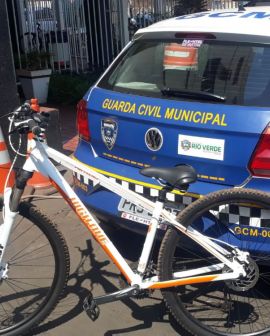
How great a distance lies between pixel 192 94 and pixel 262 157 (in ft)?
1.90

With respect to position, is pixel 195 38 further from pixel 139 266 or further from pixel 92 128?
pixel 139 266

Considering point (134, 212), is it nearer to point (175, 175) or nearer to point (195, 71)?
point (175, 175)

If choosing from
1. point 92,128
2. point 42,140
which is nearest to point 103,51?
point 92,128

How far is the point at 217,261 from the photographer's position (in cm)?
278

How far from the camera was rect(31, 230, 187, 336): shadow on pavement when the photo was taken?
10.0 feet

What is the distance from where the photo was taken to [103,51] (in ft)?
38.1

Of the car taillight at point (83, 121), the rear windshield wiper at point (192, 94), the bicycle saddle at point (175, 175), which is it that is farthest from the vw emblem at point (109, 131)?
the bicycle saddle at point (175, 175)

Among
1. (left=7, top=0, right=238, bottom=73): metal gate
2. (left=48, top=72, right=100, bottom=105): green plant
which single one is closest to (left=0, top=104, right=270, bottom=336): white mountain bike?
(left=48, top=72, right=100, bottom=105): green plant

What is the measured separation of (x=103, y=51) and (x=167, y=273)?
9424 millimetres

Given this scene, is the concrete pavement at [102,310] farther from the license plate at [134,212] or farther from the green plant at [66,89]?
the green plant at [66,89]

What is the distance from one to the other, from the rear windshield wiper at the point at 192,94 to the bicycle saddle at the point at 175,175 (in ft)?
1.65

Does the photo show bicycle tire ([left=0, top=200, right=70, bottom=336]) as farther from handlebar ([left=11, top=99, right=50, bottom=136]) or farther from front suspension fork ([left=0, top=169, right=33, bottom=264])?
handlebar ([left=11, top=99, right=50, bottom=136])

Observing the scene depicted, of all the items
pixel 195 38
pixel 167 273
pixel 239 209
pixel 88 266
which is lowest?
pixel 88 266

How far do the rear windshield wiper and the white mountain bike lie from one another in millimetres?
473
